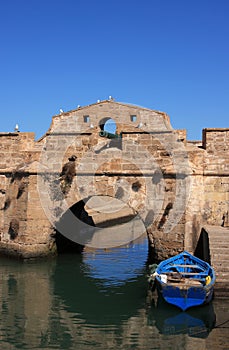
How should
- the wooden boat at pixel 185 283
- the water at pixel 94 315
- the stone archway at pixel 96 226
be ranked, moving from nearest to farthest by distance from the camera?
the water at pixel 94 315, the wooden boat at pixel 185 283, the stone archway at pixel 96 226

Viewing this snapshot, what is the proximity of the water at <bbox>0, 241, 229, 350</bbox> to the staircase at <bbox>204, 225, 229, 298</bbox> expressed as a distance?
29 centimetres

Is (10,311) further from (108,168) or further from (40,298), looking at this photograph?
(108,168)

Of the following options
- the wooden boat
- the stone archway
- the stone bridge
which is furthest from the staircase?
the stone archway

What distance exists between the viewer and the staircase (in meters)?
9.87

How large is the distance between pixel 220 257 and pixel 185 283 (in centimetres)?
144

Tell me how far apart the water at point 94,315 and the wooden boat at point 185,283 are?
24cm

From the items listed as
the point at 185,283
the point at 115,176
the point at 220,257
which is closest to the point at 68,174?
the point at 115,176

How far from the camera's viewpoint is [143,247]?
18.7m

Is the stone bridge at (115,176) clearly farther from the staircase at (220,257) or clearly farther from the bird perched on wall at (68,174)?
the staircase at (220,257)

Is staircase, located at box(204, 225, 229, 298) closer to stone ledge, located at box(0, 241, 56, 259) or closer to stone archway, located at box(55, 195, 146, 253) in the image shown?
stone archway, located at box(55, 195, 146, 253)

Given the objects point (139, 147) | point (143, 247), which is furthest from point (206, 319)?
point (143, 247)

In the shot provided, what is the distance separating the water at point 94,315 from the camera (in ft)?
25.6

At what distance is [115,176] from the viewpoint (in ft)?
45.7

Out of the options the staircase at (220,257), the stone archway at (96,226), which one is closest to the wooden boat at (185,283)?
the staircase at (220,257)
